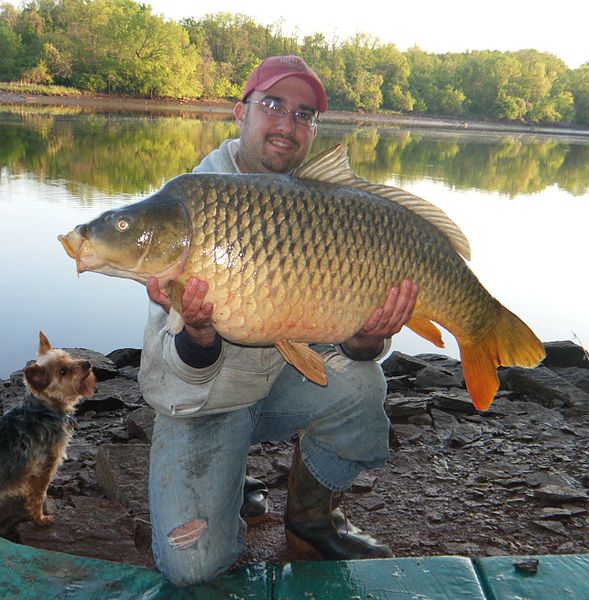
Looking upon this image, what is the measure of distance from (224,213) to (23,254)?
4.73 m

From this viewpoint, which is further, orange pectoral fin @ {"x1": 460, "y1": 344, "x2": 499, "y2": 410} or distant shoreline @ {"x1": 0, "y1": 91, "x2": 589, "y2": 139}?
distant shoreline @ {"x1": 0, "y1": 91, "x2": 589, "y2": 139}

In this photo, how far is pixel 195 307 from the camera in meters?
1.16

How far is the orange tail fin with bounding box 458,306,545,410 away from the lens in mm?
1472

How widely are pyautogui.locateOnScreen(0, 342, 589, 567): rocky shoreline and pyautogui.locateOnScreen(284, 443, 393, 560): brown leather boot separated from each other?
0.07 m

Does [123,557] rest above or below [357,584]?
below

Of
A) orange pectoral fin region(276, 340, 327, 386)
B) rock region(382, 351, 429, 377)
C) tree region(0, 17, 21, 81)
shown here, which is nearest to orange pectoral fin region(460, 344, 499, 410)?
orange pectoral fin region(276, 340, 327, 386)

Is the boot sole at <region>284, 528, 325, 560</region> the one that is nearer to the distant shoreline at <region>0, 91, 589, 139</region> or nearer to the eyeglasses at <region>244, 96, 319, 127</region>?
the eyeglasses at <region>244, 96, 319, 127</region>

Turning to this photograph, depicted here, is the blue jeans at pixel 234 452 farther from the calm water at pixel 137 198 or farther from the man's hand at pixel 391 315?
the calm water at pixel 137 198

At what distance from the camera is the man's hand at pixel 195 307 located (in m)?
1.14

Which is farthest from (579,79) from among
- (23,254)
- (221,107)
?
(23,254)

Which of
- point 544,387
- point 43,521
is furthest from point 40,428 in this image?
point 544,387

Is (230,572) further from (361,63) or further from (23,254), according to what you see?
(361,63)

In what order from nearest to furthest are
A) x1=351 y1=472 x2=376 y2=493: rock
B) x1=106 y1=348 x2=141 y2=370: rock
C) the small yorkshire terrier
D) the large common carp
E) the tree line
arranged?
the large common carp → the small yorkshire terrier → x1=351 y1=472 x2=376 y2=493: rock → x1=106 y1=348 x2=141 y2=370: rock → the tree line

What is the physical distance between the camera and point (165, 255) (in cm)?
114
